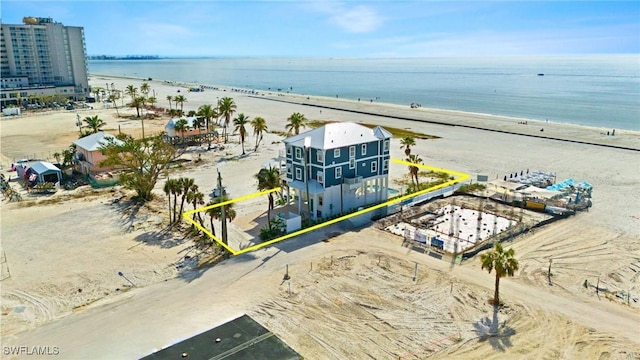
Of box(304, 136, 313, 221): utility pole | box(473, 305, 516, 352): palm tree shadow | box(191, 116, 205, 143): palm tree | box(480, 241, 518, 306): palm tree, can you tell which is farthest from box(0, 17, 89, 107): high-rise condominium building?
box(473, 305, 516, 352): palm tree shadow

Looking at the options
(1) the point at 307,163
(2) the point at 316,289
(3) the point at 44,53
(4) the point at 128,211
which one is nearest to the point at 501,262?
(2) the point at 316,289

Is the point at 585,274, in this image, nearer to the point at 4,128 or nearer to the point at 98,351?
the point at 98,351

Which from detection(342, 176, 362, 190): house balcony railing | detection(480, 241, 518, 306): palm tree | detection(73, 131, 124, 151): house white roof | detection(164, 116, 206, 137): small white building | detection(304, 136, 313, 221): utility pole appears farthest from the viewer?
detection(164, 116, 206, 137): small white building

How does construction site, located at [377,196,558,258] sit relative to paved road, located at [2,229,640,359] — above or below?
above

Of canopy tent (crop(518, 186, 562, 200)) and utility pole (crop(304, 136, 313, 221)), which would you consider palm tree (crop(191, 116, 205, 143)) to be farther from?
canopy tent (crop(518, 186, 562, 200))

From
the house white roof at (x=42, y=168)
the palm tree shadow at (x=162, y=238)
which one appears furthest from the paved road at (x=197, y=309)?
the house white roof at (x=42, y=168)

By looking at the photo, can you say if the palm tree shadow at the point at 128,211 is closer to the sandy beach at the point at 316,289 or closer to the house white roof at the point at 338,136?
the sandy beach at the point at 316,289

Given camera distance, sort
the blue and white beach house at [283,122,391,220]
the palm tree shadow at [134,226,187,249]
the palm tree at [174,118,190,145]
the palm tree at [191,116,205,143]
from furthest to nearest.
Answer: the palm tree at [191,116,205,143]
the palm tree at [174,118,190,145]
the blue and white beach house at [283,122,391,220]
the palm tree shadow at [134,226,187,249]
